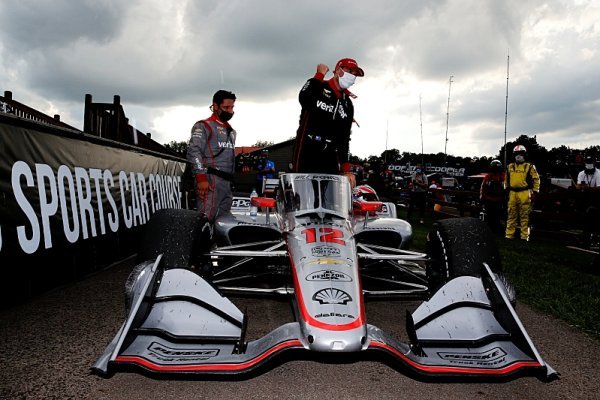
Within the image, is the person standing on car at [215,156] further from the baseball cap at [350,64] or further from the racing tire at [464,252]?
the racing tire at [464,252]

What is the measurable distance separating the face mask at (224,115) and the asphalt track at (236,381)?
2.63 meters

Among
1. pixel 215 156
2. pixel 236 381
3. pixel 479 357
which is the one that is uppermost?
pixel 215 156

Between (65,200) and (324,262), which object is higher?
(65,200)

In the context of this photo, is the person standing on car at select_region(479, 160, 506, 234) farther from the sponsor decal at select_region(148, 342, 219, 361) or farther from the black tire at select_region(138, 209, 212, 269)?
the sponsor decal at select_region(148, 342, 219, 361)

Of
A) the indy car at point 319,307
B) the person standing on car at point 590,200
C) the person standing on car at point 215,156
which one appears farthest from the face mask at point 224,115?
the person standing on car at point 590,200

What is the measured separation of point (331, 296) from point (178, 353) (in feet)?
2.54

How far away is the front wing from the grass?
1.42 meters

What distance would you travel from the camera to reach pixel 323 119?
4.34 metres

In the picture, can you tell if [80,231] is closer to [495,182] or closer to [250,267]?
[250,267]

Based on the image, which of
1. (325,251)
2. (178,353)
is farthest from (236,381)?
(325,251)

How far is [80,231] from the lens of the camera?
439cm

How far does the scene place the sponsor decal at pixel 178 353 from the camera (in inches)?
79.5

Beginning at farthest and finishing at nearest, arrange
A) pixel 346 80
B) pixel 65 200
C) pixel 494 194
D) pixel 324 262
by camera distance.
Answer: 1. pixel 494 194
2. pixel 346 80
3. pixel 65 200
4. pixel 324 262

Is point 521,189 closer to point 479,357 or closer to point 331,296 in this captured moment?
point 479,357
